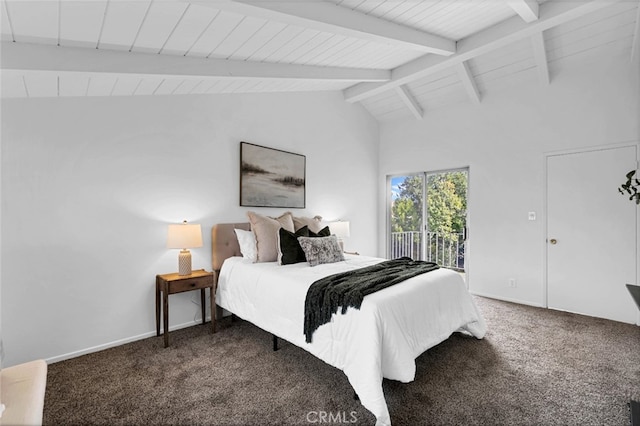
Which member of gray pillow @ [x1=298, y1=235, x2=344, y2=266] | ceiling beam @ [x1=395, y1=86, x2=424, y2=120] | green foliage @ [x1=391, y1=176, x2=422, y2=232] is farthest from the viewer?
green foliage @ [x1=391, y1=176, x2=422, y2=232]

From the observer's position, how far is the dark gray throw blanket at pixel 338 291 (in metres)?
2.08

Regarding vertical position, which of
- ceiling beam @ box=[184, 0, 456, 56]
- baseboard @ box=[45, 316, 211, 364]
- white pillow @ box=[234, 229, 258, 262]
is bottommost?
baseboard @ box=[45, 316, 211, 364]

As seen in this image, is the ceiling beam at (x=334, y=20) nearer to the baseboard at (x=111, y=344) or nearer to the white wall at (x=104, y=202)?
the white wall at (x=104, y=202)

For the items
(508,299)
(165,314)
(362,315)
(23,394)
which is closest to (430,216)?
(508,299)

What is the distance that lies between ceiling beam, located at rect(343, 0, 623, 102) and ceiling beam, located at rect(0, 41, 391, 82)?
1378 millimetres

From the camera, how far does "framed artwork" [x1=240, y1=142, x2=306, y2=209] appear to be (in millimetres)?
3770

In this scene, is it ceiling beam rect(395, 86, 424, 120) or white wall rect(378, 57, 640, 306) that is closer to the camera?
white wall rect(378, 57, 640, 306)

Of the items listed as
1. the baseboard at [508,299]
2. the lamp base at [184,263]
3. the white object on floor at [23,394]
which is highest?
the lamp base at [184,263]

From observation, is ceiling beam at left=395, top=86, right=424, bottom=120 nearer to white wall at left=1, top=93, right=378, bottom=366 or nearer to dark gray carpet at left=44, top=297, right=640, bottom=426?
white wall at left=1, top=93, right=378, bottom=366

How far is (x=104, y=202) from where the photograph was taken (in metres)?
2.73

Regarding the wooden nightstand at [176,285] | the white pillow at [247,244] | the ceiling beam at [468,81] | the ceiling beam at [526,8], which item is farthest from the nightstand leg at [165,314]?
the ceiling beam at [468,81]

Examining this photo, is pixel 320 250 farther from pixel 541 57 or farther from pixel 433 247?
pixel 541 57

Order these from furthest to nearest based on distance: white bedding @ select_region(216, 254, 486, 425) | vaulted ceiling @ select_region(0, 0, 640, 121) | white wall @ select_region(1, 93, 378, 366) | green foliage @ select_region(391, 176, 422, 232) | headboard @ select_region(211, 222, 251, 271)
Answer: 1. green foliage @ select_region(391, 176, 422, 232)
2. headboard @ select_region(211, 222, 251, 271)
3. white wall @ select_region(1, 93, 378, 366)
4. white bedding @ select_region(216, 254, 486, 425)
5. vaulted ceiling @ select_region(0, 0, 640, 121)

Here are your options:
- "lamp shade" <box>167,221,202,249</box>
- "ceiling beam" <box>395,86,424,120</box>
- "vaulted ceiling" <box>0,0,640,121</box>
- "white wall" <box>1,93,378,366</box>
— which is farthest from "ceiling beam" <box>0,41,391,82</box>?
"ceiling beam" <box>395,86,424,120</box>
